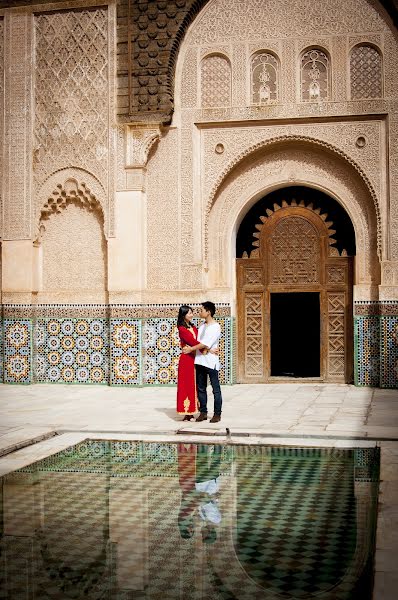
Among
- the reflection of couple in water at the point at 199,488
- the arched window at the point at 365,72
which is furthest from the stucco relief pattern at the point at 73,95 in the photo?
the reflection of couple in water at the point at 199,488

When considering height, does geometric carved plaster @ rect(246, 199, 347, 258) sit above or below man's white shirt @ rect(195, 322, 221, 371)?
above

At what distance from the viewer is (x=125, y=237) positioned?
8617 millimetres

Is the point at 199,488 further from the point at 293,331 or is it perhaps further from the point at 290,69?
the point at 293,331

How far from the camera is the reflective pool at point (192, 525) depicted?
2.56 metres

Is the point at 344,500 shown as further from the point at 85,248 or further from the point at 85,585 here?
the point at 85,248

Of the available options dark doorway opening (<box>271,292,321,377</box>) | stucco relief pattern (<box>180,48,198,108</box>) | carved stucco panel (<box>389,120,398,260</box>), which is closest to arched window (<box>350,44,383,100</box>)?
carved stucco panel (<box>389,120,398,260</box>)

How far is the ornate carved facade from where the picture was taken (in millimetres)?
8391

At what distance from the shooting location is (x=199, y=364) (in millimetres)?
5895

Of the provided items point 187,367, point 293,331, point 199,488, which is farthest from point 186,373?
point 293,331

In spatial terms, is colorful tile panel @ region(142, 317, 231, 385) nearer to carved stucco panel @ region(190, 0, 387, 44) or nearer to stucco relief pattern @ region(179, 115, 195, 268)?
stucco relief pattern @ region(179, 115, 195, 268)

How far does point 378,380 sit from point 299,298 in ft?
12.4

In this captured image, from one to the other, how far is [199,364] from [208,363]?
0.27 ft

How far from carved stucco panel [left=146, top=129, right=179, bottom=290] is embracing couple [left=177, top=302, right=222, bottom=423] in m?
2.72

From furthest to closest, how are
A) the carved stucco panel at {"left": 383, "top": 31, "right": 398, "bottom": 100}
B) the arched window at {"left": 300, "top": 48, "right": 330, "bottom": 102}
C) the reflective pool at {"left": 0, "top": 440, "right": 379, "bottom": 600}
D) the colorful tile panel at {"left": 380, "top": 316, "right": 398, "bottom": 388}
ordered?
the arched window at {"left": 300, "top": 48, "right": 330, "bottom": 102} < the carved stucco panel at {"left": 383, "top": 31, "right": 398, "bottom": 100} < the colorful tile panel at {"left": 380, "top": 316, "right": 398, "bottom": 388} < the reflective pool at {"left": 0, "top": 440, "right": 379, "bottom": 600}
